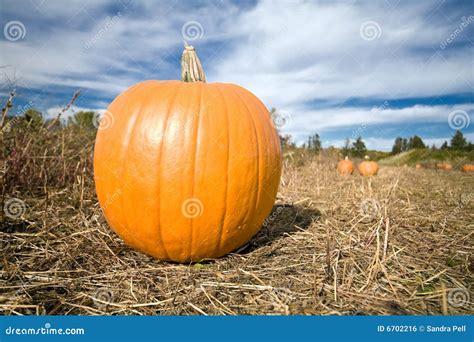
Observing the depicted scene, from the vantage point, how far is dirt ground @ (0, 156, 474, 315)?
156 centimetres

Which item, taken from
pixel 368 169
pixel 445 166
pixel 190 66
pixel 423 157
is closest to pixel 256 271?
pixel 190 66

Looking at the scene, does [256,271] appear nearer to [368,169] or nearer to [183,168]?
[183,168]

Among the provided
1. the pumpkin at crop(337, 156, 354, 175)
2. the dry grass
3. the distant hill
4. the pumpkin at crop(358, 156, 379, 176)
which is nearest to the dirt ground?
the dry grass

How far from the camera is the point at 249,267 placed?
1975 millimetres

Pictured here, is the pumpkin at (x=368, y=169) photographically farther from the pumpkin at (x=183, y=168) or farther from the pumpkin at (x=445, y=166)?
the pumpkin at (x=183, y=168)

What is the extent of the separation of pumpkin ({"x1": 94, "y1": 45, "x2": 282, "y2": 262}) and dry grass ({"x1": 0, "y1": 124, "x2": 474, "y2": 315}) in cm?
21

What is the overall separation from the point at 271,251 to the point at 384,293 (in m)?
0.78

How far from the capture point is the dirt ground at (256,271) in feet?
5.11

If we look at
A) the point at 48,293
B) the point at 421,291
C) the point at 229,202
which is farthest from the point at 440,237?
the point at 48,293

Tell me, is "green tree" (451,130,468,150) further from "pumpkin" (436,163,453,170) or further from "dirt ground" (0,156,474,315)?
"dirt ground" (0,156,474,315)

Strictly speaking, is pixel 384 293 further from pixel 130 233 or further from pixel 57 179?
pixel 57 179

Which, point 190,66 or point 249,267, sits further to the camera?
point 190,66

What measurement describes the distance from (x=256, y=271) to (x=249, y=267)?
0.29ft

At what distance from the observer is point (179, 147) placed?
73.4 inches
